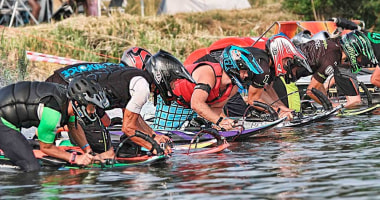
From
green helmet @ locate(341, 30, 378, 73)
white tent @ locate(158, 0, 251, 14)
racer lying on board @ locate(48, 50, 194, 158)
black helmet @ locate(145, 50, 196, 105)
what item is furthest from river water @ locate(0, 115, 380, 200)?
white tent @ locate(158, 0, 251, 14)

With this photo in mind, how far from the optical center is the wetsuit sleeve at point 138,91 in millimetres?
9695

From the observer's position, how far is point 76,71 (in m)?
11.0

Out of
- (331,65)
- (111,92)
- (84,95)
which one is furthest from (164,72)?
(331,65)

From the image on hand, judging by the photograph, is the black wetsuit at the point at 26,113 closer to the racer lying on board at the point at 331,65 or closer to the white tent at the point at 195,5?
the racer lying on board at the point at 331,65

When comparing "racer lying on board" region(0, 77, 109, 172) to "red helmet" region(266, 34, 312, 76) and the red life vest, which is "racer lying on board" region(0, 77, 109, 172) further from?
"red helmet" region(266, 34, 312, 76)

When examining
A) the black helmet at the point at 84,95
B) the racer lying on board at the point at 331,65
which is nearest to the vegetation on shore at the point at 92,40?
the racer lying on board at the point at 331,65

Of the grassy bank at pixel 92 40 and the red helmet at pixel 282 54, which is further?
the grassy bank at pixel 92 40

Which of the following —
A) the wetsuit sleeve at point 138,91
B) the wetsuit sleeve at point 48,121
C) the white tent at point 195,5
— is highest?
the white tent at point 195,5

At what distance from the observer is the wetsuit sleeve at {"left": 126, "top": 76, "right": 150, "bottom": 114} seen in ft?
31.8

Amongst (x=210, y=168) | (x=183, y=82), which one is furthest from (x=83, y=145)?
(x=183, y=82)

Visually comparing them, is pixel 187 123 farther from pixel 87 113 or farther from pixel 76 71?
pixel 87 113

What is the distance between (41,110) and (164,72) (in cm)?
178

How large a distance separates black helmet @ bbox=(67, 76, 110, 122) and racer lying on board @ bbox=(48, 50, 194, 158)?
2.77 feet

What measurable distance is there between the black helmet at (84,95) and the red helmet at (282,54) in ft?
14.7
